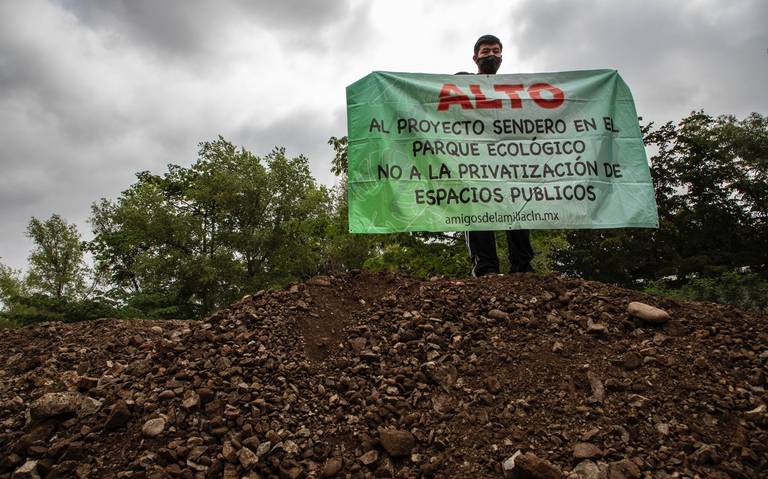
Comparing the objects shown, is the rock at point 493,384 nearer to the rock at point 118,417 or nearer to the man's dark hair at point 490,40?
the rock at point 118,417

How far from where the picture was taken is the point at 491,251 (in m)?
4.50

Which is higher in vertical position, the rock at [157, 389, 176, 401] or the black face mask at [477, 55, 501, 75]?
the black face mask at [477, 55, 501, 75]

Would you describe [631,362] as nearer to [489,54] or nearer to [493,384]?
[493,384]

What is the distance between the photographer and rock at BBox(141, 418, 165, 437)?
241 centimetres

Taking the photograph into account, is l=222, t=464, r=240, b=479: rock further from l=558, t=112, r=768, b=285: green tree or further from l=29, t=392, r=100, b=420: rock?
l=558, t=112, r=768, b=285: green tree

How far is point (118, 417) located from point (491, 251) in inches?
131

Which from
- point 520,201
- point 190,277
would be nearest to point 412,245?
point 520,201

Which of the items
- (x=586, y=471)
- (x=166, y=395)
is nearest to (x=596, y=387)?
(x=586, y=471)

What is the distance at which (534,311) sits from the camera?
340 cm

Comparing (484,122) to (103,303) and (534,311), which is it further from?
(103,303)

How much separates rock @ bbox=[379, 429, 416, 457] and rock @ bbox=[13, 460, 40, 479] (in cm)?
172

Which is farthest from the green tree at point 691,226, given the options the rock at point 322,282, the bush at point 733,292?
the rock at point 322,282

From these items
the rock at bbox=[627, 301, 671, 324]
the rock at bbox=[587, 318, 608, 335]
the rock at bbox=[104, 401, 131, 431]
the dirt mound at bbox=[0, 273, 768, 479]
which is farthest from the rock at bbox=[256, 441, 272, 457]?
the rock at bbox=[627, 301, 671, 324]

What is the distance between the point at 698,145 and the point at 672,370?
19.1m
